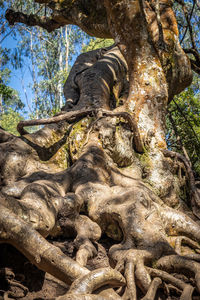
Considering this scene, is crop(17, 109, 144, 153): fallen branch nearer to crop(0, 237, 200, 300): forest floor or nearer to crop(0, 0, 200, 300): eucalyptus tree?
crop(0, 0, 200, 300): eucalyptus tree

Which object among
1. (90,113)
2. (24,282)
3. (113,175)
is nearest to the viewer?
(24,282)

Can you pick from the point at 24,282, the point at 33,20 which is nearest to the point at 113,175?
the point at 24,282

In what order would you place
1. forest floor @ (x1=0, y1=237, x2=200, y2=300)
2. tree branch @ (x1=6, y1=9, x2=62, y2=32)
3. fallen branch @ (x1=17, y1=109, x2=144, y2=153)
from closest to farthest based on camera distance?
forest floor @ (x1=0, y1=237, x2=200, y2=300), fallen branch @ (x1=17, y1=109, x2=144, y2=153), tree branch @ (x1=6, y1=9, x2=62, y2=32)

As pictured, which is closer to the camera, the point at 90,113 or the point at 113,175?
the point at 113,175

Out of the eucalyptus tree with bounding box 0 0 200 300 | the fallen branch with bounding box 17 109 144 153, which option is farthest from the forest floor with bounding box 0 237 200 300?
the fallen branch with bounding box 17 109 144 153

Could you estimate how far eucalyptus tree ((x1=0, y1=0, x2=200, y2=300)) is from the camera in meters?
1.92

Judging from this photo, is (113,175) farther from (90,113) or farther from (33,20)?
(33,20)

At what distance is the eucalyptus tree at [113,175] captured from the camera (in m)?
1.92

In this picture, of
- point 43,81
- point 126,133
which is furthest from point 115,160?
point 43,81

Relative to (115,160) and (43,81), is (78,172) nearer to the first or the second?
(115,160)

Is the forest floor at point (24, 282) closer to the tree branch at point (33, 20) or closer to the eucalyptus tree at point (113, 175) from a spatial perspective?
the eucalyptus tree at point (113, 175)

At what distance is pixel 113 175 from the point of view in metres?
3.46

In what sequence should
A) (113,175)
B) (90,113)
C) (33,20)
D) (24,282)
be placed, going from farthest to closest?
1. (33,20)
2. (90,113)
3. (113,175)
4. (24,282)

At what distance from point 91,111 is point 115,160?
0.85 metres
